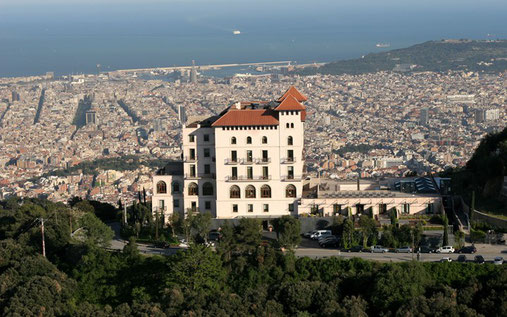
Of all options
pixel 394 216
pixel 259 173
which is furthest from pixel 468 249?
pixel 259 173

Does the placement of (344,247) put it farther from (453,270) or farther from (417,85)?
(417,85)

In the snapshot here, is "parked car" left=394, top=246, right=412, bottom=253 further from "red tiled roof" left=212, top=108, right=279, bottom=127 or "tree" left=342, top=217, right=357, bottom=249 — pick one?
"red tiled roof" left=212, top=108, right=279, bottom=127

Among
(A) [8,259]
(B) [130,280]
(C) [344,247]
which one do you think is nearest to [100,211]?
(A) [8,259]

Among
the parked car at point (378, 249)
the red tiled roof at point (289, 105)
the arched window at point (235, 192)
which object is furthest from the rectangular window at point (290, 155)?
the parked car at point (378, 249)

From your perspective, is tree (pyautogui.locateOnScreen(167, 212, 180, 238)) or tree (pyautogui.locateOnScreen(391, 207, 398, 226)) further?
tree (pyautogui.locateOnScreen(167, 212, 180, 238))

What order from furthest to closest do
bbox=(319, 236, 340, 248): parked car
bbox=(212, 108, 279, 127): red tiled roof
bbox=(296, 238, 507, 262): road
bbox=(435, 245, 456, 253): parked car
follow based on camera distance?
bbox=(212, 108, 279, 127): red tiled roof < bbox=(319, 236, 340, 248): parked car < bbox=(435, 245, 456, 253): parked car < bbox=(296, 238, 507, 262): road

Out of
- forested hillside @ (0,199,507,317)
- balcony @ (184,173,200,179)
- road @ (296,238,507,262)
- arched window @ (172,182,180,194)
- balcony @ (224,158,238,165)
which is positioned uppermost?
balcony @ (224,158,238,165)

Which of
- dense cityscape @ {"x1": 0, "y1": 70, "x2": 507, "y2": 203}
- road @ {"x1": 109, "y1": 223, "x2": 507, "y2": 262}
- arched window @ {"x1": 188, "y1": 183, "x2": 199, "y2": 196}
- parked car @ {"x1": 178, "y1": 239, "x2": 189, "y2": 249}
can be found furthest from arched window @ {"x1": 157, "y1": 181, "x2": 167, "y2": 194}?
dense cityscape @ {"x1": 0, "y1": 70, "x2": 507, "y2": 203}
